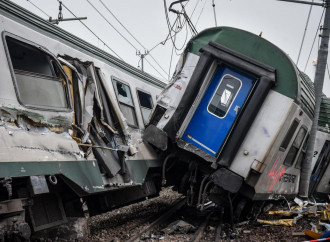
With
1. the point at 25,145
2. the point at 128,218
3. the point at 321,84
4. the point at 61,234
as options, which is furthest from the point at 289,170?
the point at 25,145

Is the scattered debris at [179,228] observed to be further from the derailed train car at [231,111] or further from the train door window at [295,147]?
the train door window at [295,147]

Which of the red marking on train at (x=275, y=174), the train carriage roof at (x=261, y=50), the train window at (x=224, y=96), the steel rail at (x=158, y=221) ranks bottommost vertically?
the steel rail at (x=158, y=221)

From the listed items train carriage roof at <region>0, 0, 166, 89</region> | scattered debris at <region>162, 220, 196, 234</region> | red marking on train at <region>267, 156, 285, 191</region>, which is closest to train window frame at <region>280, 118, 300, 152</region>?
red marking on train at <region>267, 156, 285, 191</region>

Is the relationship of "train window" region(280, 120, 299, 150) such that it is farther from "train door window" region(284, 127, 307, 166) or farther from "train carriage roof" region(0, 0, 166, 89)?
"train carriage roof" region(0, 0, 166, 89)

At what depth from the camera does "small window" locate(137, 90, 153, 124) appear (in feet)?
27.8

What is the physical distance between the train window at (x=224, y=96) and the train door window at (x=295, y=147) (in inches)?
80.4

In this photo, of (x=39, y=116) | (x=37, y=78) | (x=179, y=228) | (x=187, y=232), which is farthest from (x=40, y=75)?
(x=187, y=232)

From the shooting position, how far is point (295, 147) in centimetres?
838

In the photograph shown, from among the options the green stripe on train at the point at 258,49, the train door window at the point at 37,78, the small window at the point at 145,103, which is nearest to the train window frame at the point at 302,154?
the green stripe on train at the point at 258,49

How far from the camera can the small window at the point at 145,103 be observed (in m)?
8.48

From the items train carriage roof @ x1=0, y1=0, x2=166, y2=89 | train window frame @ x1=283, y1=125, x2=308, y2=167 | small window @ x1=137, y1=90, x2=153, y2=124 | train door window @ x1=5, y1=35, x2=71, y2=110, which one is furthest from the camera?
small window @ x1=137, y1=90, x2=153, y2=124

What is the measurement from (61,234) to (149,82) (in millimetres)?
5030

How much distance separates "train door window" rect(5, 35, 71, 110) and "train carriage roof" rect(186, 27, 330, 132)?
3130 mm

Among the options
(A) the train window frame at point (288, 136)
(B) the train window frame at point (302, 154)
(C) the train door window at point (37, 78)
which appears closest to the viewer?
(C) the train door window at point (37, 78)
